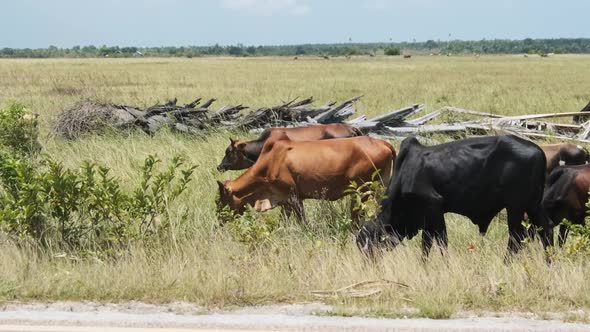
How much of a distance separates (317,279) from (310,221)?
2635mm

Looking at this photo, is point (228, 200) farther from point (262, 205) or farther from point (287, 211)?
point (287, 211)

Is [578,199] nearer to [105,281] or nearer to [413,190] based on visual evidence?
[413,190]

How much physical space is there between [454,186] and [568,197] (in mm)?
1444

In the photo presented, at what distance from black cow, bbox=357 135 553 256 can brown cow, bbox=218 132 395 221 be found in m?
1.43

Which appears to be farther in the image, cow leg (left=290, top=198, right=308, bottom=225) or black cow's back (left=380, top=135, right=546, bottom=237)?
cow leg (left=290, top=198, right=308, bottom=225)

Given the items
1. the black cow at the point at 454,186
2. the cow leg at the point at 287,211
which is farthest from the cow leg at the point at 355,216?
the black cow at the point at 454,186

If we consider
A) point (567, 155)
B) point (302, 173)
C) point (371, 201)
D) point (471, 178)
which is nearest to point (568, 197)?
point (471, 178)

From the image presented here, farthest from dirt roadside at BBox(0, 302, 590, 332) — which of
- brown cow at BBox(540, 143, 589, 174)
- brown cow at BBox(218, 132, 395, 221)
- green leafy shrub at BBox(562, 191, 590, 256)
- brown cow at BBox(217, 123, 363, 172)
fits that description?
brown cow at BBox(217, 123, 363, 172)

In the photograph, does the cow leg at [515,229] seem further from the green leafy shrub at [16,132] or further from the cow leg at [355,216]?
the green leafy shrub at [16,132]

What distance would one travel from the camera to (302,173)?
895 centimetres

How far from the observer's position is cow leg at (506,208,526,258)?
7605 millimetres

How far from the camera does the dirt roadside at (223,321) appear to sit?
5.29 metres

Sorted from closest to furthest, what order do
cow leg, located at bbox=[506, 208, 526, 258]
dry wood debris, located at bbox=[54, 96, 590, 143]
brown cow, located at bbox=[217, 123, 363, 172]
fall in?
1. cow leg, located at bbox=[506, 208, 526, 258]
2. brown cow, located at bbox=[217, 123, 363, 172]
3. dry wood debris, located at bbox=[54, 96, 590, 143]

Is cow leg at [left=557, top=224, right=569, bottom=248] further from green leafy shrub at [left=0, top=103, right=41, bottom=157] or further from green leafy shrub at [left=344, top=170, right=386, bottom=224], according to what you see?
green leafy shrub at [left=0, top=103, right=41, bottom=157]
